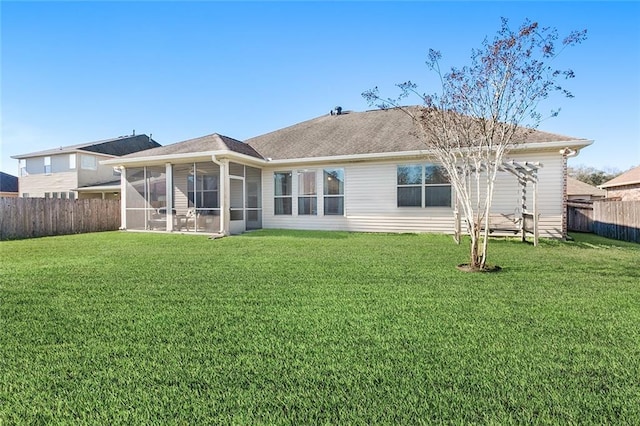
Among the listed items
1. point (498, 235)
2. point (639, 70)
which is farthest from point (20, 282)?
point (639, 70)

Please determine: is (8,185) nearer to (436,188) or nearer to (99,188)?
(99,188)

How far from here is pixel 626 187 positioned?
881 inches

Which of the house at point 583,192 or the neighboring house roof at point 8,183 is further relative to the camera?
the neighboring house roof at point 8,183

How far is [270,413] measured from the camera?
189 centimetres

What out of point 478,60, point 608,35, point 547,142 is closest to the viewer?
point 478,60

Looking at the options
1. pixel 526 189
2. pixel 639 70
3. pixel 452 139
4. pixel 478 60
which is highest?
pixel 639 70

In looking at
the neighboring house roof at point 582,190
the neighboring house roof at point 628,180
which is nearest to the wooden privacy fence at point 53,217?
the neighboring house roof at point 628,180

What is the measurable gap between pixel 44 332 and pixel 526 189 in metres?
12.0

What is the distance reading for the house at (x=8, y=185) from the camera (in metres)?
28.7

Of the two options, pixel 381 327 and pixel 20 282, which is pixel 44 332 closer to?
pixel 20 282

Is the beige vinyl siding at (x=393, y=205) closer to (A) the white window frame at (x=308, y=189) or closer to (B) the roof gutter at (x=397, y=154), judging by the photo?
(A) the white window frame at (x=308, y=189)

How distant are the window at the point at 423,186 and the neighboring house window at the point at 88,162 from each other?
75.6 feet

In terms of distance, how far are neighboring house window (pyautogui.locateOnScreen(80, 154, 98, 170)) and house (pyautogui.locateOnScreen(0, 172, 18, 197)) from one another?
11.9 m

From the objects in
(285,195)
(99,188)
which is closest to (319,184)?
(285,195)
